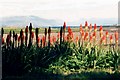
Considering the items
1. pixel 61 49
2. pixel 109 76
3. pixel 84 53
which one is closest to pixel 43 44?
pixel 61 49

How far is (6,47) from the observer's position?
10062 millimetres

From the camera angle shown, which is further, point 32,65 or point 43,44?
point 43,44

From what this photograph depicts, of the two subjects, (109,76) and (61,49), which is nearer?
(109,76)

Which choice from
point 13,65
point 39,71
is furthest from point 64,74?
A: point 13,65

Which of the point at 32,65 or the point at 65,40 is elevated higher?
the point at 65,40

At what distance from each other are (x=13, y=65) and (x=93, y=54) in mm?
2474

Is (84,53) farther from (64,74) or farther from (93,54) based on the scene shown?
(64,74)

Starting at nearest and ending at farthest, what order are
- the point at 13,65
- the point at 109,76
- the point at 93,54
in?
the point at 109,76
the point at 13,65
the point at 93,54

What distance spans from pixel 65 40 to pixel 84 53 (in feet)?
2.56

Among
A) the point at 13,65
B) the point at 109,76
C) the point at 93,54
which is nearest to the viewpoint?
the point at 109,76

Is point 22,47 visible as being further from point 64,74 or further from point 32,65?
point 64,74

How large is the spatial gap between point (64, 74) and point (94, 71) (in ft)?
2.85

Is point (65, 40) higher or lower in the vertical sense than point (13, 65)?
higher

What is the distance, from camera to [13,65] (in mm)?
9477
